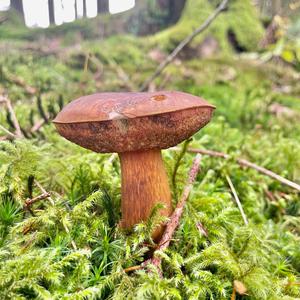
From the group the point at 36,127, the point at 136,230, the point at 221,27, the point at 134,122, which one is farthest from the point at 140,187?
the point at 221,27

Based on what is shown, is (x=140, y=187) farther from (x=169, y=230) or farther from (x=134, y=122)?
(x=134, y=122)

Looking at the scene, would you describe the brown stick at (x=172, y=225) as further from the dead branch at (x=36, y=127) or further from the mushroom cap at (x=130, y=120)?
the dead branch at (x=36, y=127)

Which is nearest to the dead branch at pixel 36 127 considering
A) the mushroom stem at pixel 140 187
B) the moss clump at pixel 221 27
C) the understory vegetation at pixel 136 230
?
the understory vegetation at pixel 136 230

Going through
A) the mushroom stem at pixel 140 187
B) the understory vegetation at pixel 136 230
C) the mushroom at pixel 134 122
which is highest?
the mushroom at pixel 134 122

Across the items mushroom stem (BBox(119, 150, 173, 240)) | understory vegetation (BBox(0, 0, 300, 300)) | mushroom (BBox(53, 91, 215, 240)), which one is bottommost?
understory vegetation (BBox(0, 0, 300, 300))

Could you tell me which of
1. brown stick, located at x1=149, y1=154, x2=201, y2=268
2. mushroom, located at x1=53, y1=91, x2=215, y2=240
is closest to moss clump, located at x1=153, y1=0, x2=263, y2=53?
brown stick, located at x1=149, y1=154, x2=201, y2=268

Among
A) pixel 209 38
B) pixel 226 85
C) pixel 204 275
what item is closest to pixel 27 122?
pixel 204 275

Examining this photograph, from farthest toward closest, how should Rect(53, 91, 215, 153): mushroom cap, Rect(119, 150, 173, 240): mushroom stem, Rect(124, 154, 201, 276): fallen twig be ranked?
Rect(119, 150, 173, 240): mushroom stem < Rect(124, 154, 201, 276): fallen twig < Rect(53, 91, 215, 153): mushroom cap

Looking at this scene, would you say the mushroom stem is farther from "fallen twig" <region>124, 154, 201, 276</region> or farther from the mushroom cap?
the mushroom cap
